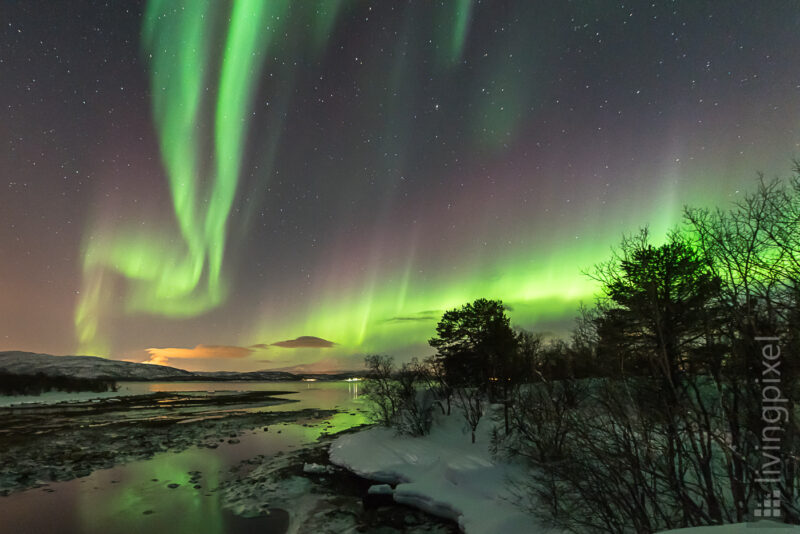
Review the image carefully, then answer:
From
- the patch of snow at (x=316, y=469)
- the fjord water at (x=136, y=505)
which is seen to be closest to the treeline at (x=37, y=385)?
the fjord water at (x=136, y=505)

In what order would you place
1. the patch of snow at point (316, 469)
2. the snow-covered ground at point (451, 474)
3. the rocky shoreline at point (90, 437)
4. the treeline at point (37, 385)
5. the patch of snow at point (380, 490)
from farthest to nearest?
the treeline at point (37, 385) → the rocky shoreline at point (90, 437) → the patch of snow at point (316, 469) → the patch of snow at point (380, 490) → the snow-covered ground at point (451, 474)

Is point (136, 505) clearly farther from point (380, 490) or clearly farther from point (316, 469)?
point (380, 490)

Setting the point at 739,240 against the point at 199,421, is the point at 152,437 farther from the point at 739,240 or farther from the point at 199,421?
the point at 739,240

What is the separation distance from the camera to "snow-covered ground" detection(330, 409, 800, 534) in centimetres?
1384

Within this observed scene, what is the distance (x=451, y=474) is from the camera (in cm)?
1912

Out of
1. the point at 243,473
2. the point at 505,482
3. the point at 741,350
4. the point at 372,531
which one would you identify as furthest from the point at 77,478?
the point at 741,350

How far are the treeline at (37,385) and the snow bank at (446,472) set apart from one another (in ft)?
264

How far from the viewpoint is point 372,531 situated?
1421cm

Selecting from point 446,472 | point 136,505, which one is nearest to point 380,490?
point 446,472

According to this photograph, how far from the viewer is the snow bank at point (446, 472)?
1468cm

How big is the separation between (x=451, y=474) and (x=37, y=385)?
321 ft

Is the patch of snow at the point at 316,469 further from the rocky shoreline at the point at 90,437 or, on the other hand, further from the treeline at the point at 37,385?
the treeline at the point at 37,385

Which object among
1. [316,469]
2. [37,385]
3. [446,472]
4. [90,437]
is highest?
[446,472]

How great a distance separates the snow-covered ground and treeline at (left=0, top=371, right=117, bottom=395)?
80.5 m
